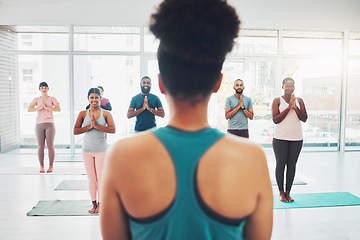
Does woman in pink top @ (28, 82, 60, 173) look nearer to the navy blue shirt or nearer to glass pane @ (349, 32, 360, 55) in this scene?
the navy blue shirt

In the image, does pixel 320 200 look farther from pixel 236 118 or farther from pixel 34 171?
pixel 34 171

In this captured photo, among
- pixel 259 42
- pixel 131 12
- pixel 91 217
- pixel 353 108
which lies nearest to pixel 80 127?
pixel 91 217

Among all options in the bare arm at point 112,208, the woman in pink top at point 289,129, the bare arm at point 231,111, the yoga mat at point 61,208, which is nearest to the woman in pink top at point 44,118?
the yoga mat at point 61,208

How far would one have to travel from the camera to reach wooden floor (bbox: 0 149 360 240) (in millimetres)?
2900

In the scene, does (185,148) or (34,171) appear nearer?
(185,148)

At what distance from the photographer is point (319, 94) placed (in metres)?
7.42

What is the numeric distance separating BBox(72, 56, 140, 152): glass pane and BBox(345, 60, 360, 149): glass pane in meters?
5.16

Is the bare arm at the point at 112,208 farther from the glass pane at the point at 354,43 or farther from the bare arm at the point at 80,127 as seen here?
the glass pane at the point at 354,43

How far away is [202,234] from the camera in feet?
2.16

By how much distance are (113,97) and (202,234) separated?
6567mm

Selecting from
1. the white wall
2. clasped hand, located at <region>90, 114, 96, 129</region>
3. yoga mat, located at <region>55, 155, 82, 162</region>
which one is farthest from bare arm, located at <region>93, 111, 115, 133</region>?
the white wall

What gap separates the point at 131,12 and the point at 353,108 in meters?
5.80

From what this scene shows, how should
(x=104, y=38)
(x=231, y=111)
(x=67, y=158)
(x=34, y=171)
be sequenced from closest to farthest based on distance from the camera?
(x=231, y=111)
(x=34, y=171)
(x=67, y=158)
(x=104, y=38)

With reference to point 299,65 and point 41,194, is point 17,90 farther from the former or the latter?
point 299,65
